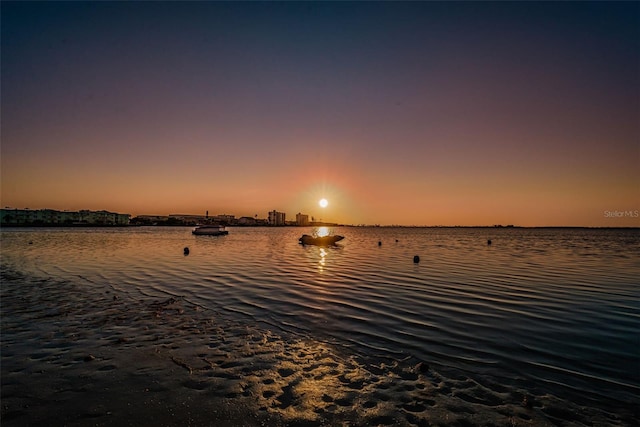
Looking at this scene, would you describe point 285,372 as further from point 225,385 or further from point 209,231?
point 209,231

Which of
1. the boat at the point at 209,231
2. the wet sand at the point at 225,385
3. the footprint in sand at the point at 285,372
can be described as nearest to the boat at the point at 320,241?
the boat at the point at 209,231

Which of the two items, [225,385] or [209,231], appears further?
[209,231]

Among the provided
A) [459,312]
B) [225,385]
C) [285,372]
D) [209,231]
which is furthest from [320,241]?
[225,385]

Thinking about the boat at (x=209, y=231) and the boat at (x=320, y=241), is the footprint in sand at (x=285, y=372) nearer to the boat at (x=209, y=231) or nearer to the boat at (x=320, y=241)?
the boat at (x=320, y=241)

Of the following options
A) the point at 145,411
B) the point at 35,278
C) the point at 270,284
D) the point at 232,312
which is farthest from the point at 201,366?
the point at 35,278

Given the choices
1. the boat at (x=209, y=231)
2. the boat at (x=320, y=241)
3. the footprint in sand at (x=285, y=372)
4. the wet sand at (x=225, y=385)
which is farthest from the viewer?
the boat at (x=209, y=231)

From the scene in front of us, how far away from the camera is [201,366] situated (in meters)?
7.49

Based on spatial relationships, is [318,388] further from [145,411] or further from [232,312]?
[232,312]

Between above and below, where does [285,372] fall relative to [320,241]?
below

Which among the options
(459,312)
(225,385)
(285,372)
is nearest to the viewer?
(225,385)

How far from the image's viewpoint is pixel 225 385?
6.58m

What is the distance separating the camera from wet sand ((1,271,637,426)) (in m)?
5.51

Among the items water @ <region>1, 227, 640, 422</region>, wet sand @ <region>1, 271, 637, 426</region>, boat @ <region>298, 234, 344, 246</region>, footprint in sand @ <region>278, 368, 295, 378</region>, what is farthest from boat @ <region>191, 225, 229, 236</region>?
footprint in sand @ <region>278, 368, 295, 378</region>

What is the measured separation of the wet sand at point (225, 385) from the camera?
5508mm
